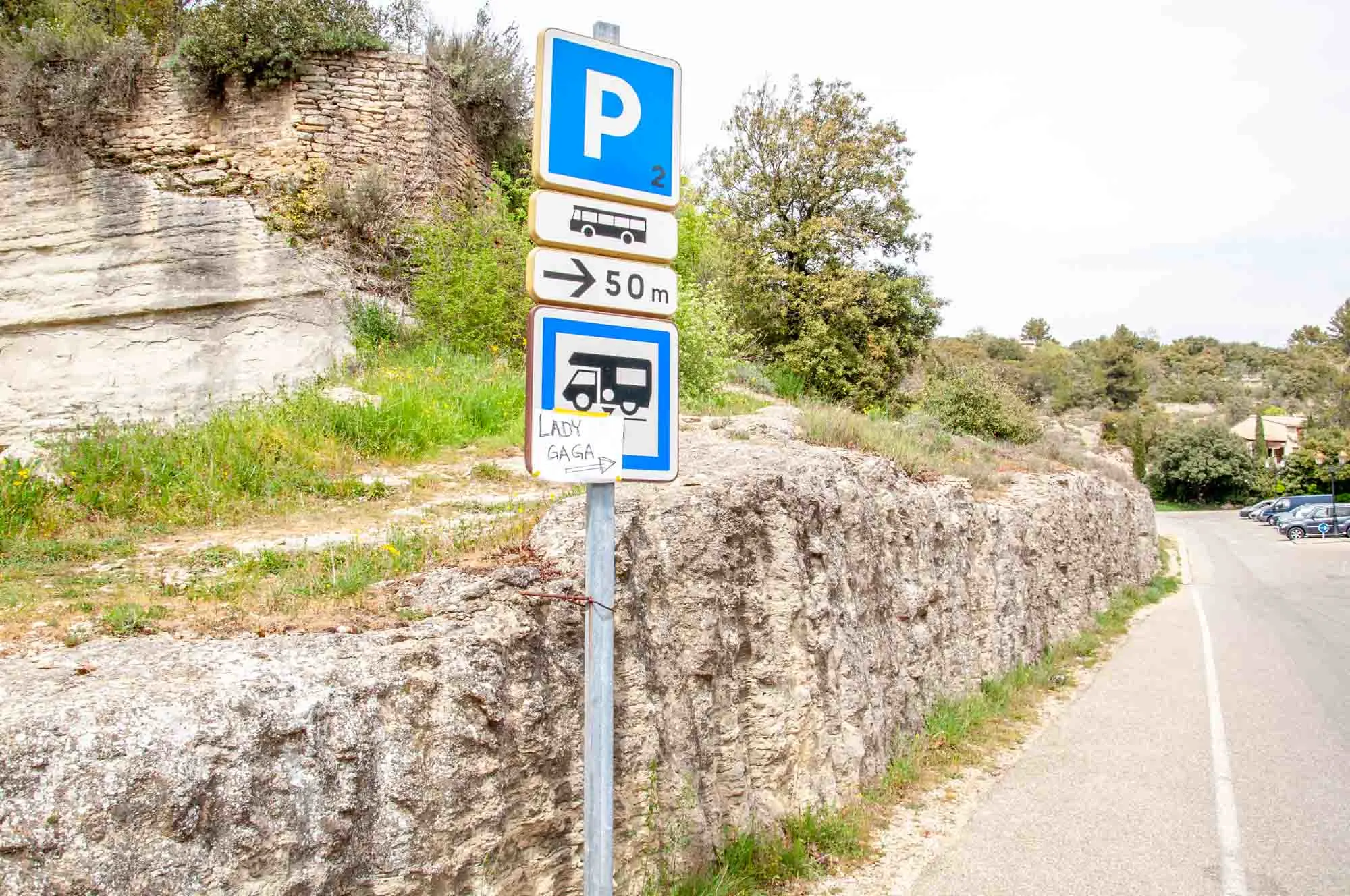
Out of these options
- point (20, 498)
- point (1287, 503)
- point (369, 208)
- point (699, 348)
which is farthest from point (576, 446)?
point (1287, 503)

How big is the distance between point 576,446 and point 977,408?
61.6 feet

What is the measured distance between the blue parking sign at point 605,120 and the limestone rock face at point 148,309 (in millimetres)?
10247

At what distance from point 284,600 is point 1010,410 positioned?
19.4m

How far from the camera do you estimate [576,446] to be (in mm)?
2814

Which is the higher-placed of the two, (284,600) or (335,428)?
(335,428)

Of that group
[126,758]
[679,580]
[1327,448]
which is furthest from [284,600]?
[1327,448]

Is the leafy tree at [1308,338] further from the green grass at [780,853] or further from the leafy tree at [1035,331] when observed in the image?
the green grass at [780,853]

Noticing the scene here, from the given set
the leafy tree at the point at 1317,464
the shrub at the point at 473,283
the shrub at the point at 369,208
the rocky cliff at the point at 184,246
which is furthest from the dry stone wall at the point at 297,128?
the leafy tree at the point at 1317,464

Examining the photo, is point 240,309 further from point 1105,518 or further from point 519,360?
point 1105,518

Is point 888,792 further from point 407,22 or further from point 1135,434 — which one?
point 1135,434

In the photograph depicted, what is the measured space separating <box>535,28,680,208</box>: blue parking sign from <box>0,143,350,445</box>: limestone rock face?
10247 millimetres

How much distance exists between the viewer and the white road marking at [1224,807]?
4938 millimetres

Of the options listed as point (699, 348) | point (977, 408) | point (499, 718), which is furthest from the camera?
point (977, 408)

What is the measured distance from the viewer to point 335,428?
323 inches
